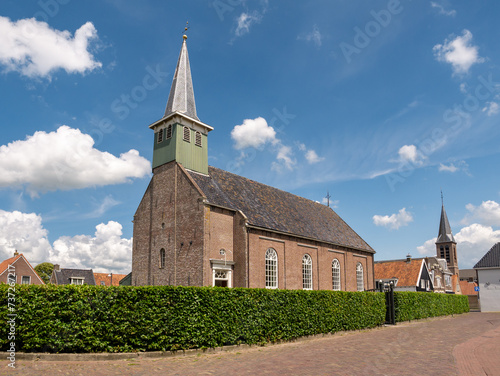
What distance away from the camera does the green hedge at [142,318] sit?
1199 cm

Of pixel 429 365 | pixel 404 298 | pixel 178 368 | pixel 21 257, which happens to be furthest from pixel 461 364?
pixel 21 257

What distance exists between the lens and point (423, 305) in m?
32.5

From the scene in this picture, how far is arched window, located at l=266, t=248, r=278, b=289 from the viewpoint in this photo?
26.6 metres

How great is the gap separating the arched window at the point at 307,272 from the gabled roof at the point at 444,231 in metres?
63.7

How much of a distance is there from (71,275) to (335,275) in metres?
44.5

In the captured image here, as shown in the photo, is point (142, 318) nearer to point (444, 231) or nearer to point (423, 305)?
point (423, 305)

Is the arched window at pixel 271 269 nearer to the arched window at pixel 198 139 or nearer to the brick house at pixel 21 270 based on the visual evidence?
the arched window at pixel 198 139

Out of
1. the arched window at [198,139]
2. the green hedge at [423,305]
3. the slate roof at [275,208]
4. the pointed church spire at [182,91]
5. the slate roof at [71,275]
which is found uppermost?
the pointed church spire at [182,91]

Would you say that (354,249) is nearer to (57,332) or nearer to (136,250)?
(136,250)

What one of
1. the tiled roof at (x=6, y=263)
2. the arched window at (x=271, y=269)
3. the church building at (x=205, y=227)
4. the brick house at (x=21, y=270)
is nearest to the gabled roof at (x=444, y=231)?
the church building at (x=205, y=227)

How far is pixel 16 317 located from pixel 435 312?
3406 centimetres

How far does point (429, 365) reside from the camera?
39.4 feet

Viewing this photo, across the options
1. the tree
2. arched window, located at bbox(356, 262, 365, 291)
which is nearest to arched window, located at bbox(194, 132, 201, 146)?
arched window, located at bbox(356, 262, 365, 291)

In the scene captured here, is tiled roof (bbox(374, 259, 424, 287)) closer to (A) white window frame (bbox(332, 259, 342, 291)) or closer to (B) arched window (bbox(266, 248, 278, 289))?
(A) white window frame (bbox(332, 259, 342, 291))
